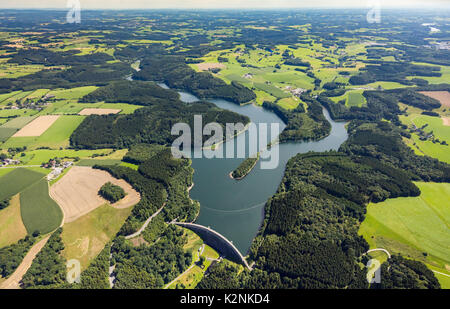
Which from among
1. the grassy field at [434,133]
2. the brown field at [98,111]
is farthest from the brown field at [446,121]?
the brown field at [98,111]

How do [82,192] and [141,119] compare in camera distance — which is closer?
[82,192]

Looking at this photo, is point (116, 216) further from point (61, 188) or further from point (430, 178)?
point (430, 178)

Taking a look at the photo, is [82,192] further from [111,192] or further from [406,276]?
[406,276]

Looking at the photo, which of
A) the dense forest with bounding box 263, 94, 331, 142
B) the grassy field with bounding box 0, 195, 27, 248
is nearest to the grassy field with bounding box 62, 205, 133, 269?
the grassy field with bounding box 0, 195, 27, 248

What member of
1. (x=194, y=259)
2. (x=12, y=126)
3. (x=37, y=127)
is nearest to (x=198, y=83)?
(x=37, y=127)

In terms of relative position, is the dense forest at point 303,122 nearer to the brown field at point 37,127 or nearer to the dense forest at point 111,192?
the dense forest at point 111,192
